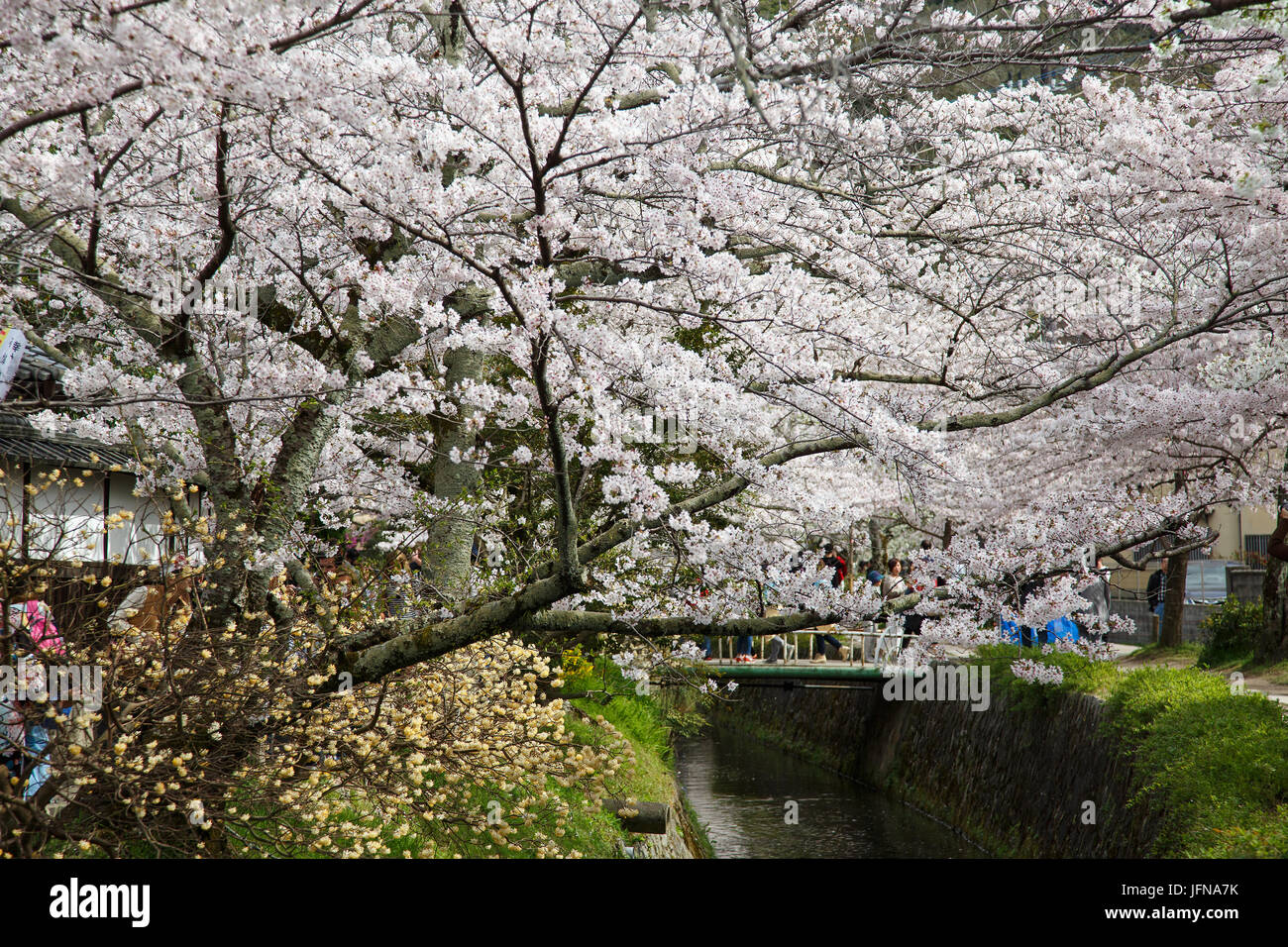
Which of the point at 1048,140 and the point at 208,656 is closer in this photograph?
the point at 208,656

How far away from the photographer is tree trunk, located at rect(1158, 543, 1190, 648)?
47.4ft

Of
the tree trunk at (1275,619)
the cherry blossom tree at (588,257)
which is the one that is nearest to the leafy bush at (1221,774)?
the cherry blossom tree at (588,257)

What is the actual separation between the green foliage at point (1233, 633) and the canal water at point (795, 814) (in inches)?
164

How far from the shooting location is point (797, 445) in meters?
5.74

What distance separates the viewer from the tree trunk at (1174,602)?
47.4 feet

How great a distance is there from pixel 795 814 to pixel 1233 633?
20.6 ft

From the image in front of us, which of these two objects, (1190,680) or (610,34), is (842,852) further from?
(610,34)

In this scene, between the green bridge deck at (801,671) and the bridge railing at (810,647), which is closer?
the green bridge deck at (801,671)

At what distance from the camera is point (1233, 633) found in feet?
42.8

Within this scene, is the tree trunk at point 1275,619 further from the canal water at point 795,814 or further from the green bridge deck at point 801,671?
the green bridge deck at point 801,671

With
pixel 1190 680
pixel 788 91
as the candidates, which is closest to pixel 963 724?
pixel 1190 680

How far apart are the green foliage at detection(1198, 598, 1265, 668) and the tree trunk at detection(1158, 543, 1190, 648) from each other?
40.8 inches

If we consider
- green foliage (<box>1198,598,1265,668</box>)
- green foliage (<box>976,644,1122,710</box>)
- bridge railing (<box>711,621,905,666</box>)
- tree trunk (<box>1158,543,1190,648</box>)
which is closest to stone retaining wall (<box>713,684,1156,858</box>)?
green foliage (<box>976,644,1122,710</box>)
